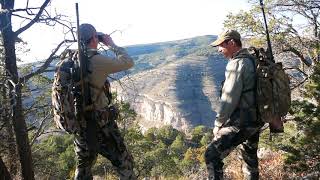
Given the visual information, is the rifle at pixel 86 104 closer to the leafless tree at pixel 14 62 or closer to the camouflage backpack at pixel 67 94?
the camouflage backpack at pixel 67 94

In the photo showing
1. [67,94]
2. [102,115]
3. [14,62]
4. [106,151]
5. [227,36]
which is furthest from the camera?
[14,62]

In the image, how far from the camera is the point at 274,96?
12.8ft

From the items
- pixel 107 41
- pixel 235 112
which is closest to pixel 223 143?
pixel 235 112

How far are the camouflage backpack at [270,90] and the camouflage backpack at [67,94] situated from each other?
5.38 feet

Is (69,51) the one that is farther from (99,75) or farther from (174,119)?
(174,119)

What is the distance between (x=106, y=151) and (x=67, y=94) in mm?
655

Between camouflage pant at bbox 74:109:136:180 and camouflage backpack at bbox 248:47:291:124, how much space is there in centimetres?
132

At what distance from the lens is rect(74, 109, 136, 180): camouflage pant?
12.7 ft

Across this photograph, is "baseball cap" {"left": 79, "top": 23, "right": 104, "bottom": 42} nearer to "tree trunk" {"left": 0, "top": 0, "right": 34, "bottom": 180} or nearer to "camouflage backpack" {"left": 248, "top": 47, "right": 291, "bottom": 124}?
"camouflage backpack" {"left": 248, "top": 47, "right": 291, "bottom": 124}

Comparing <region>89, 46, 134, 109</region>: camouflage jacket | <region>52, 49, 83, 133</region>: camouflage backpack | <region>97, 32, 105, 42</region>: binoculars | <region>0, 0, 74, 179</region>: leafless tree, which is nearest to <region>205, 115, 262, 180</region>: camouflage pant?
<region>89, 46, 134, 109</region>: camouflage jacket

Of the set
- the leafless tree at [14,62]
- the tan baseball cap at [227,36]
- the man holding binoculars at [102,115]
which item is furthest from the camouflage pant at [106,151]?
the leafless tree at [14,62]

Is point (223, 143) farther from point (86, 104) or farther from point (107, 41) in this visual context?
point (107, 41)

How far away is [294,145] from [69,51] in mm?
4266

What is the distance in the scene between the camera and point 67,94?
3719 millimetres
